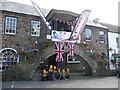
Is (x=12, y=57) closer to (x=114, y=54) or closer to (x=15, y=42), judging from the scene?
(x=15, y=42)

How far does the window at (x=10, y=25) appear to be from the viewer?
12.9 metres

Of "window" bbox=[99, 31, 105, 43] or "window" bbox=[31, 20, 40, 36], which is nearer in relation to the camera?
"window" bbox=[31, 20, 40, 36]

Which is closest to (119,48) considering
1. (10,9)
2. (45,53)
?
(45,53)

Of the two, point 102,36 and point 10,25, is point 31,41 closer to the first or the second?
point 10,25

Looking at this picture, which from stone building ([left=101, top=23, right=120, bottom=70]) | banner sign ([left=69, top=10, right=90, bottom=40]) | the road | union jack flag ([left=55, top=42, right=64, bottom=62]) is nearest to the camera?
the road

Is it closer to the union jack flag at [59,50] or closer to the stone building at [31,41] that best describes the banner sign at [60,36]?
the union jack flag at [59,50]

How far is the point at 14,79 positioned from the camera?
9758 mm

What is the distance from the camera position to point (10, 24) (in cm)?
1307

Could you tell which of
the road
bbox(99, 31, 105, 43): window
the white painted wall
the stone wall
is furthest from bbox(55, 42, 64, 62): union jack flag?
the white painted wall

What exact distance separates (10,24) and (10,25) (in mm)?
114

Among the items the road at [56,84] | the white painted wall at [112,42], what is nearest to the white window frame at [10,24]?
the road at [56,84]

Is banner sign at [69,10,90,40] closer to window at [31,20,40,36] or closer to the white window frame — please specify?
window at [31,20,40,36]

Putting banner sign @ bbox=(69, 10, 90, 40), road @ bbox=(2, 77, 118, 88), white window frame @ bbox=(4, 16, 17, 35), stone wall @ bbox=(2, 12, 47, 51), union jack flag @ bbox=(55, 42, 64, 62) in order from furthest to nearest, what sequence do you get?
white window frame @ bbox=(4, 16, 17, 35), stone wall @ bbox=(2, 12, 47, 51), banner sign @ bbox=(69, 10, 90, 40), union jack flag @ bbox=(55, 42, 64, 62), road @ bbox=(2, 77, 118, 88)

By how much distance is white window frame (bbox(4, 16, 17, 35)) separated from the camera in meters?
12.9
